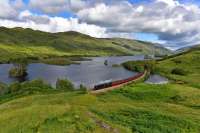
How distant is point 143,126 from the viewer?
153 feet

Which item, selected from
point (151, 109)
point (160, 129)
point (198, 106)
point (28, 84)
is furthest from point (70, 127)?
point (28, 84)

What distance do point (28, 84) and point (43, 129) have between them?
189ft

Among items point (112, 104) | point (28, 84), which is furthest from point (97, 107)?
point (28, 84)

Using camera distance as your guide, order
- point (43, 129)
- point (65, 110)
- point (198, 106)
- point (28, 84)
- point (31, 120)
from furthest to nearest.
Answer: point (28, 84), point (198, 106), point (65, 110), point (31, 120), point (43, 129)

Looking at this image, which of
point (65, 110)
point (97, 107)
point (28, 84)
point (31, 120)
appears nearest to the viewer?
point (31, 120)

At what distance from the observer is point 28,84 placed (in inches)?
3834

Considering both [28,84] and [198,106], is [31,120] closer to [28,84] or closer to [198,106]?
[198,106]

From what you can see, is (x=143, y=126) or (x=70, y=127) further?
(x=143, y=126)

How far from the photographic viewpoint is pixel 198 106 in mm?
66500

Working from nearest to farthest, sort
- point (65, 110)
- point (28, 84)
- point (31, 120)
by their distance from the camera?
point (31, 120), point (65, 110), point (28, 84)

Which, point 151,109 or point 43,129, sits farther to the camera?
point 151,109

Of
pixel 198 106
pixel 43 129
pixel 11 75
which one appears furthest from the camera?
pixel 11 75

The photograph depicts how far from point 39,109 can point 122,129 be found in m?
15.2

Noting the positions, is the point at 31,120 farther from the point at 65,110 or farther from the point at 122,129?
the point at 122,129
